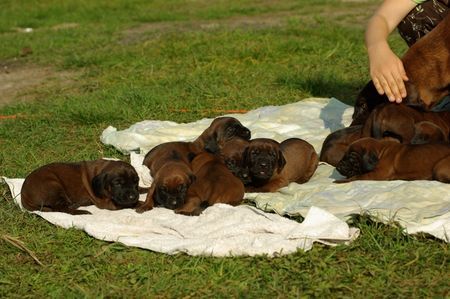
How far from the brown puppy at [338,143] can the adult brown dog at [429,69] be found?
12.6 inches

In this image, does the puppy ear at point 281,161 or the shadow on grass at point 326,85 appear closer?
the puppy ear at point 281,161

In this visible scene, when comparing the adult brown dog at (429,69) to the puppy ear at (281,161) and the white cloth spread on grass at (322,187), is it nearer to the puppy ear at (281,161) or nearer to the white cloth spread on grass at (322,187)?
the white cloth spread on grass at (322,187)

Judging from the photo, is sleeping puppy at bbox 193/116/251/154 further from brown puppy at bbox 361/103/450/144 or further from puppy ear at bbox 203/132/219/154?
brown puppy at bbox 361/103/450/144

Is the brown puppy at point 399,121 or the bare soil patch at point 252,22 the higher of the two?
the brown puppy at point 399,121

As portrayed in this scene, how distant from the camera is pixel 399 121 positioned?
602 centimetres

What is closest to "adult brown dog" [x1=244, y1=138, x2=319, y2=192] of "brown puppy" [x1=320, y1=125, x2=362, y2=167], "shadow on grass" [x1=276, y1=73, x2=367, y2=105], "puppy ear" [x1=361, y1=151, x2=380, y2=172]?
"brown puppy" [x1=320, y1=125, x2=362, y2=167]

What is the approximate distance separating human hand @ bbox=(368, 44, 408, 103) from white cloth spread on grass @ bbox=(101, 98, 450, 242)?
679mm

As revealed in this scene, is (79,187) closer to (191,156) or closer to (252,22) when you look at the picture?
(191,156)

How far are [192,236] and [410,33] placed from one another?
129 inches

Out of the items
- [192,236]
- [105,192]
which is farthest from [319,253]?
[105,192]

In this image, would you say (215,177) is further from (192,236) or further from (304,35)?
(304,35)

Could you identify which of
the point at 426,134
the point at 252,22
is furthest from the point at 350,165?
the point at 252,22

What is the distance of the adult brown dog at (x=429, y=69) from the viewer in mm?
6309

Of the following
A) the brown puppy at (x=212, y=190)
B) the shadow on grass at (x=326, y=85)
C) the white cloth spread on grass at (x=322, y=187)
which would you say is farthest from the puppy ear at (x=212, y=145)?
the shadow on grass at (x=326, y=85)
